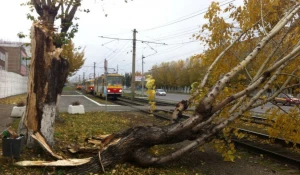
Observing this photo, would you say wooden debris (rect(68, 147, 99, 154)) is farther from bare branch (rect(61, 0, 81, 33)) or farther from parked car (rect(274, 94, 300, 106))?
bare branch (rect(61, 0, 81, 33))

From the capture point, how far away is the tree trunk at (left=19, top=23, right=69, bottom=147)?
7688mm

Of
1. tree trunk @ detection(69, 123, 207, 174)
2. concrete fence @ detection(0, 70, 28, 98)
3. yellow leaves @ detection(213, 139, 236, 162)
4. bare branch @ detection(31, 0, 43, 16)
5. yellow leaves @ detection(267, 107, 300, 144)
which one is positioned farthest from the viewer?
concrete fence @ detection(0, 70, 28, 98)

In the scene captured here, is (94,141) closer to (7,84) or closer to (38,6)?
A: (38,6)

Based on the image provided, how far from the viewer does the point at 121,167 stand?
695cm

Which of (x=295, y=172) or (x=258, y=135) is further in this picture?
(x=258, y=135)

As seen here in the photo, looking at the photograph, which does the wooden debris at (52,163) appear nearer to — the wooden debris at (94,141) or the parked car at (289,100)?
the wooden debris at (94,141)

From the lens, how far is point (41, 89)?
7.68m

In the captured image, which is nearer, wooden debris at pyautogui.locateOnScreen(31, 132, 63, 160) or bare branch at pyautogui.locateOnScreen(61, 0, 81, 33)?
wooden debris at pyautogui.locateOnScreen(31, 132, 63, 160)

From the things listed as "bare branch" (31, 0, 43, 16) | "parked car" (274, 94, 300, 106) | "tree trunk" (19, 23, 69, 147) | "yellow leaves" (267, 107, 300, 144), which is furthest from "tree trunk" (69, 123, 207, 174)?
"bare branch" (31, 0, 43, 16)

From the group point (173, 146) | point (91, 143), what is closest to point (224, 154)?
point (173, 146)

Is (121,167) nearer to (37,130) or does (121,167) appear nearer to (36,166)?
(36,166)

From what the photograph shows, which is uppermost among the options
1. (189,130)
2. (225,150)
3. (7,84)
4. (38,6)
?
(38,6)

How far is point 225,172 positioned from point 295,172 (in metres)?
1.68

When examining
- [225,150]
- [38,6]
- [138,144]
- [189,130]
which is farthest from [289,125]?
[38,6]
